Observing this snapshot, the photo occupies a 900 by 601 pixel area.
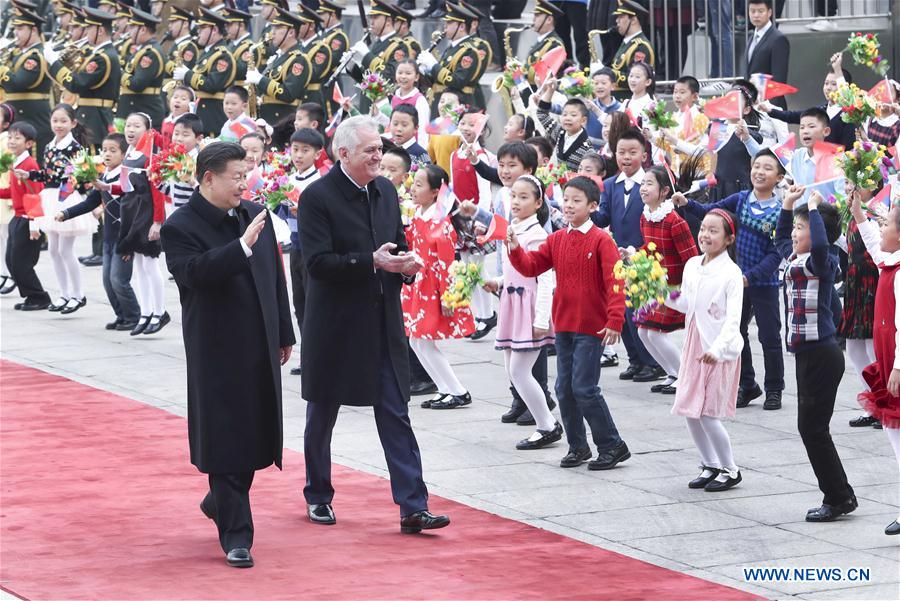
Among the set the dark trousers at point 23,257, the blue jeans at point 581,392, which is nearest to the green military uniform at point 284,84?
the dark trousers at point 23,257

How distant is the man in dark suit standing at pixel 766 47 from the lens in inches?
599

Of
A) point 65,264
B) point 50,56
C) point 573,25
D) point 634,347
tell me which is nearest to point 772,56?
point 573,25

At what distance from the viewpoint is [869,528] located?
A: 738cm

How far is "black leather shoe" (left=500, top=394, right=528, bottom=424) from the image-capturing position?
32.9ft

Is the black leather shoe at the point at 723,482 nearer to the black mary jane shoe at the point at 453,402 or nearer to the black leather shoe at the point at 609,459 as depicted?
the black leather shoe at the point at 609,459

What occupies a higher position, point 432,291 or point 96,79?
point 96,79

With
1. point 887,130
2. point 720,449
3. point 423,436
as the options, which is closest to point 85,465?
point 423,436

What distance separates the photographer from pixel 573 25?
60.5 feet

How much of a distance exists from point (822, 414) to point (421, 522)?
1.97 meters

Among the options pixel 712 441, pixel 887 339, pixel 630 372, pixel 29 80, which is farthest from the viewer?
pixel 29 80

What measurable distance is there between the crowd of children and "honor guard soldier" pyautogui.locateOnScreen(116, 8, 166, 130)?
4053 millimetres

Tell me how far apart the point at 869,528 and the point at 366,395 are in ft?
7.91

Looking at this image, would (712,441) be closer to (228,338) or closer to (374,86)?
(228,338)

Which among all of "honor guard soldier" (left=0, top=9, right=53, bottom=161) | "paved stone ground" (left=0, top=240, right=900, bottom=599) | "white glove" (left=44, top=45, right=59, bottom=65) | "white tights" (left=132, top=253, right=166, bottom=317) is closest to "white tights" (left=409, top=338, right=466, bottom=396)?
"paved stone ground" (left=0, top=240, right=900, bottom=599)
